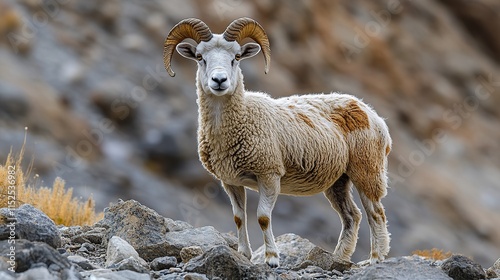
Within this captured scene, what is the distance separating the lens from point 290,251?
36.7ft

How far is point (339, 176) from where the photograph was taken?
11.3 metres

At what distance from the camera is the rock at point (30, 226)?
853 cm

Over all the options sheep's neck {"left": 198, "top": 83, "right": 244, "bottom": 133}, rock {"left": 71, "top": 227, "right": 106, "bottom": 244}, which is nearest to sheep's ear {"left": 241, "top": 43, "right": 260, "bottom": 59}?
sheep's neck {"left": 198, "top": 83, "right": 244, "bottom": 133}

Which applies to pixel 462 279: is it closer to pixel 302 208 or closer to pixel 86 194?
pixel 86 194

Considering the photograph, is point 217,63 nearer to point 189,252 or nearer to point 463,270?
point 189,252

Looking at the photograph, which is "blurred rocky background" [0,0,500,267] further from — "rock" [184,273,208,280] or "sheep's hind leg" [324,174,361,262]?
"rock" [184,273,208,280]

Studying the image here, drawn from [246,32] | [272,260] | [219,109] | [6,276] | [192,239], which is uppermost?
[246,32]

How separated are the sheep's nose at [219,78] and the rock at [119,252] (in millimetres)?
2271

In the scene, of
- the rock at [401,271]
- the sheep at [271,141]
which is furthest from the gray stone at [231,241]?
the rock at [401,271]

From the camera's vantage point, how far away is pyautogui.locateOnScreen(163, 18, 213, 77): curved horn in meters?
10.4

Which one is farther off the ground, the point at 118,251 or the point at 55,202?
the point at 55,202

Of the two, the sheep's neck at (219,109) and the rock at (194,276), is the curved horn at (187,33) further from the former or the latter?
the rock at (194,276)

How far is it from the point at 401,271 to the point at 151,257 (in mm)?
3215

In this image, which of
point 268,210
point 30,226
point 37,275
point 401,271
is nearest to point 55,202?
point 30,226
